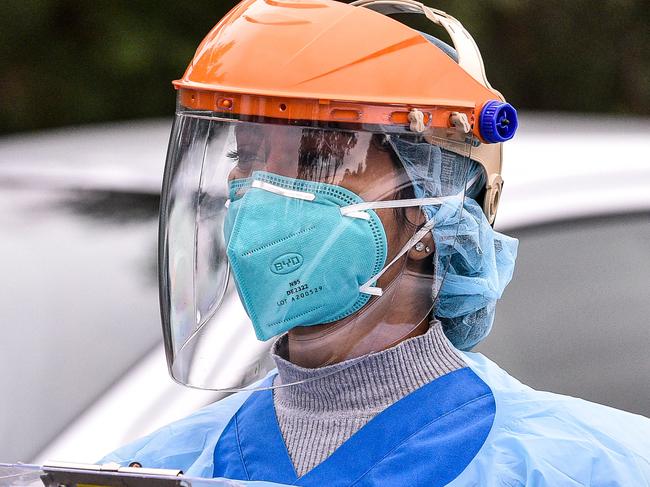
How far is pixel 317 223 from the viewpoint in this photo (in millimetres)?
1912

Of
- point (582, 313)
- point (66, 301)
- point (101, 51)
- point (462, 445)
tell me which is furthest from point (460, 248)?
point (101, 51)

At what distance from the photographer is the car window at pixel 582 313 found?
8.97ft

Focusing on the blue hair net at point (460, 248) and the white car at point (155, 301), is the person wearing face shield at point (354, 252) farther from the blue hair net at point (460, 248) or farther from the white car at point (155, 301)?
the white car at point (155, 301)

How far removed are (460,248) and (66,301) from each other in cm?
121

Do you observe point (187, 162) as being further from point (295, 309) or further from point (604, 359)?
point (604, 359)

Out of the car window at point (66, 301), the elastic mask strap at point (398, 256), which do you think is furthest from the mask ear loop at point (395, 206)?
the car window at point (66, 301)

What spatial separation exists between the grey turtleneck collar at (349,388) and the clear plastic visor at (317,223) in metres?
0.02

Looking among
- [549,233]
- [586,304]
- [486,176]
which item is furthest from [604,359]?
[486,176]

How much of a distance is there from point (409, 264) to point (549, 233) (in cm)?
102

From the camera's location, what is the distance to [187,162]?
6.95 feet

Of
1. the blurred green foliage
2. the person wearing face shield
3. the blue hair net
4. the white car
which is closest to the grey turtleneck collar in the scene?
the person wearing face shield

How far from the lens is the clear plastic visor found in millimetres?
1927

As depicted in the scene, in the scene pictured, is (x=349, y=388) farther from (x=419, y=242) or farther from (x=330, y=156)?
(x=330, y=156)

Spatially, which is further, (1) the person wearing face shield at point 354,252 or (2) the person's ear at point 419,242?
(2) the person's ear at point 419,242
